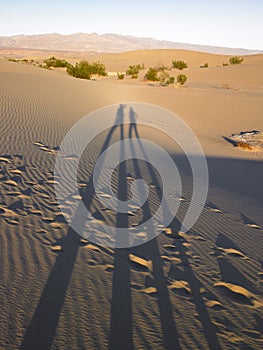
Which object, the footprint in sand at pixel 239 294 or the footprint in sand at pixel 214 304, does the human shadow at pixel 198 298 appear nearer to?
the footprint in sand at pixel 214 304

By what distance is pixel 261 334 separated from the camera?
258cm

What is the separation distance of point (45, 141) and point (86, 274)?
5.58m

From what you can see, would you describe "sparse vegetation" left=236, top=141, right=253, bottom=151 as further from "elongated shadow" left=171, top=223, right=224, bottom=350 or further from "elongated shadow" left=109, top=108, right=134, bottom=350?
"elongated shadow" left=109, top=108, right=134, bottom=350

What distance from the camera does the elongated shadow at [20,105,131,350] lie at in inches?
88.3

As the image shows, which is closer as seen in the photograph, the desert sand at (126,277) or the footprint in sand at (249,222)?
the desert sand at (126,277)

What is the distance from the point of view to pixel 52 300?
2.64 m

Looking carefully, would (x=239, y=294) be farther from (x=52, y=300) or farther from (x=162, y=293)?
(x=52, y=300)

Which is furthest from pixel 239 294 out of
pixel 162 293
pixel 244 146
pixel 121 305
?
pixel 244 146

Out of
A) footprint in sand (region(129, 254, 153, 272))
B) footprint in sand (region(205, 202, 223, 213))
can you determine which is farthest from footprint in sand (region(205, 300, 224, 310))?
footprint in sand (region(205, 202, 223, 213))

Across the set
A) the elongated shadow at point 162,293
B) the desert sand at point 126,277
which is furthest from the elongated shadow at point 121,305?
the elongated shadow at point 162,293

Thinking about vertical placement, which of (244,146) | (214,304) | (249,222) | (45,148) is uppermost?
(244,146)

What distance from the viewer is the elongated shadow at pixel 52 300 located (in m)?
2.24

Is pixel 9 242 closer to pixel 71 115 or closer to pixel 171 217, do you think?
pixel 171 217

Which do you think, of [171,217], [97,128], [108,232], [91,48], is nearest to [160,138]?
[97,128]
